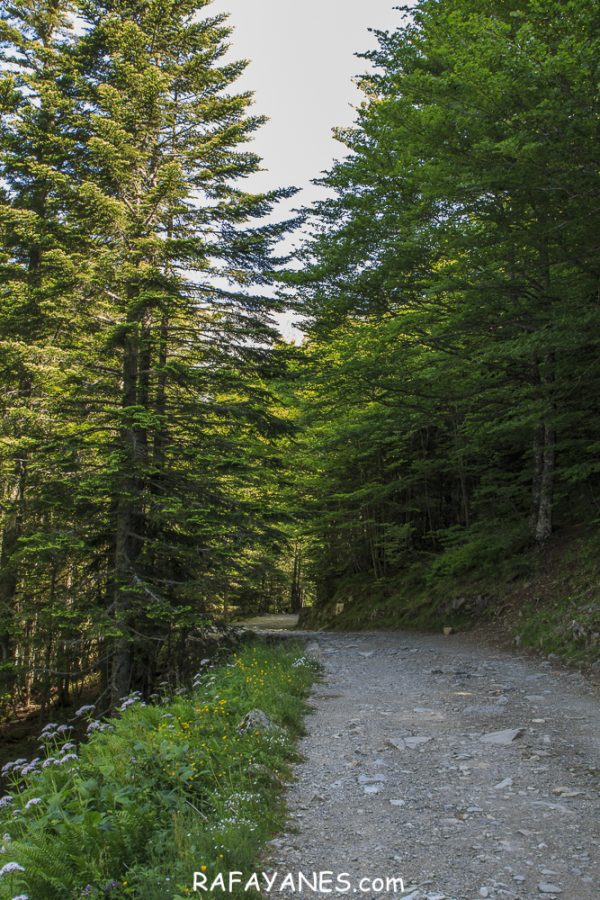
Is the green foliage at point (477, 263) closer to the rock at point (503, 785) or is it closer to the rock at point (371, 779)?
the rock at point (503, 785)

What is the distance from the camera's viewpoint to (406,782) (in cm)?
473

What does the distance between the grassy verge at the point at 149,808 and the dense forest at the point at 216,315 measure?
5.68 m

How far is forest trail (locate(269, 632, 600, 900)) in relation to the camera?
3.34 m

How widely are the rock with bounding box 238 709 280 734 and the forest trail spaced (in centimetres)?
45

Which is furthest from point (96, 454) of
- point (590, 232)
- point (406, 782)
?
point (590, 232)

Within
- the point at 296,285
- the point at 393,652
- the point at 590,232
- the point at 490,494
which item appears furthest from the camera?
the point at 490,494

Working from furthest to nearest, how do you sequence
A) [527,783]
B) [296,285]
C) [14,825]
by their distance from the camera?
[296,285] < [527,783] < [14,825]

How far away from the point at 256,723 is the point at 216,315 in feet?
33.9

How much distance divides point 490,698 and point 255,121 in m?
13.7

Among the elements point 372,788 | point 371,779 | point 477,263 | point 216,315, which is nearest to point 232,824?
point 372,788

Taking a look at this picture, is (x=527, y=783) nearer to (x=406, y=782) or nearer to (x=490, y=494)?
(x=406, y=782)

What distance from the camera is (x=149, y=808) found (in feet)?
11.9

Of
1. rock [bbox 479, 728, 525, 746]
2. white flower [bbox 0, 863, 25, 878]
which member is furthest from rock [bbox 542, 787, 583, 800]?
white flower [bbox 0, 863, 25, 878]

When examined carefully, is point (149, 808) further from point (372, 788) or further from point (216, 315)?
point (216, 315)
